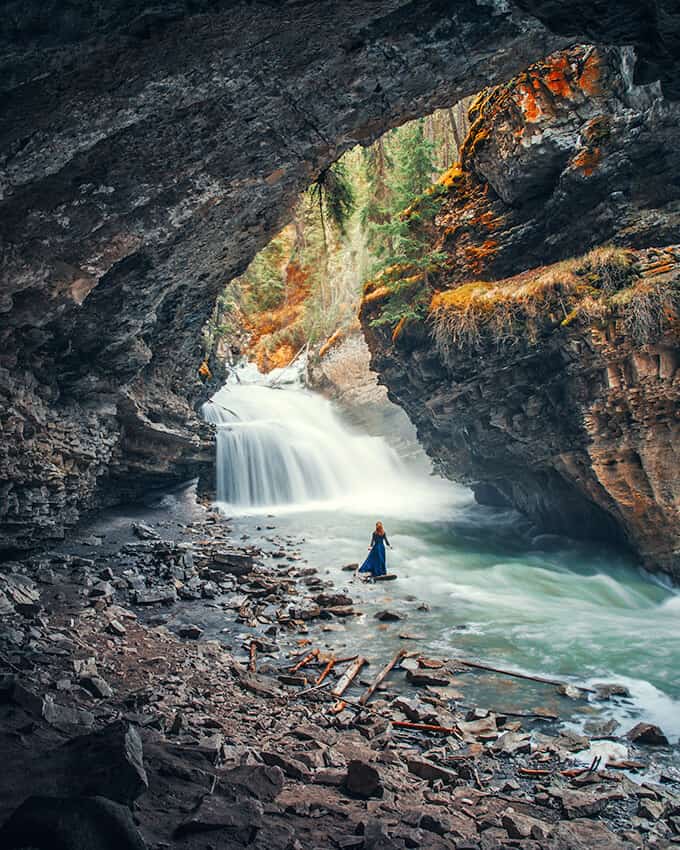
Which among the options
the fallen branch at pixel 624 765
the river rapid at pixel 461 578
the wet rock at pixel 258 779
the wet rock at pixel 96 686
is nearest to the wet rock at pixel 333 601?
the river rapid at pixel 461 578

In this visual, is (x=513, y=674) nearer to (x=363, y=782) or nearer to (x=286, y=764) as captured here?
(x=363, y=782)

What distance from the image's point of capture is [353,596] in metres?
9.61

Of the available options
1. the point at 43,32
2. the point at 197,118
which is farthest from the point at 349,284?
the point at 43,32

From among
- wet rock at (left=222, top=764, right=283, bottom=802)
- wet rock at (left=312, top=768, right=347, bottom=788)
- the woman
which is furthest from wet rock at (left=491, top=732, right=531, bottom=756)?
the woman

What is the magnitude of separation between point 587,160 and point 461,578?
379 inches

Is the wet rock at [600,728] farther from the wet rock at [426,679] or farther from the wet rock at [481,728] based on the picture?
the wet rock at [426,679]

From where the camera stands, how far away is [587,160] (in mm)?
10109

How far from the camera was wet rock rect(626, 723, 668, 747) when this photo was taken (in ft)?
16.2

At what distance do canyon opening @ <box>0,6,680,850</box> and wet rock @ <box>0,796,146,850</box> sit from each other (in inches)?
0.5

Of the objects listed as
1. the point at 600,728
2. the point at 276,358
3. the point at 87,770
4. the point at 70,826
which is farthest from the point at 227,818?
the point at 276,358

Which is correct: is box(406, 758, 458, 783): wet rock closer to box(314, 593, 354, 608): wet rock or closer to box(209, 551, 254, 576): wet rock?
box(314, 593, 354, 608): wet rock

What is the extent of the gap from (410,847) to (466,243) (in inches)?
527

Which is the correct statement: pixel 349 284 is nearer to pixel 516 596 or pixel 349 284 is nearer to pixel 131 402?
A: pixel 131 402

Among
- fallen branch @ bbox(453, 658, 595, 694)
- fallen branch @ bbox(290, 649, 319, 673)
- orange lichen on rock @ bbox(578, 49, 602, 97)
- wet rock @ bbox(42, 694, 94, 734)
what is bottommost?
fallen branch @ bbox(453, 658, 595, 694)
